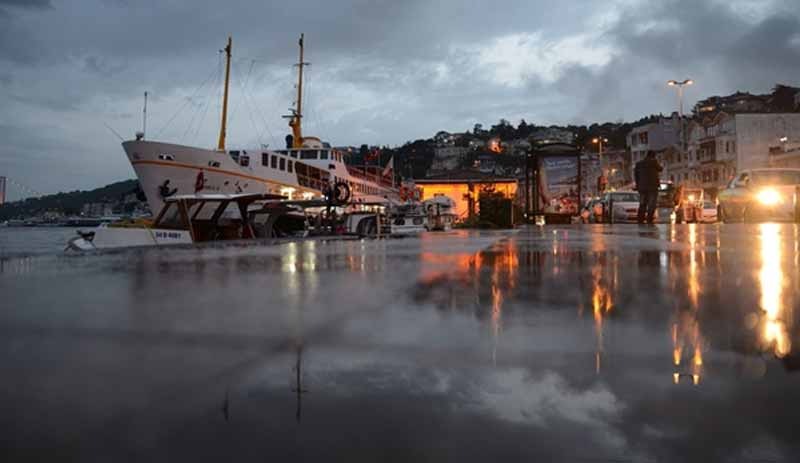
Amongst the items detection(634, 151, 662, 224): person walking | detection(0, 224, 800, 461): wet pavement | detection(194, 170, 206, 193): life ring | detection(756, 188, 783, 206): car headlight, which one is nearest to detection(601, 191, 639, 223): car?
detection(634, 151, 662, 224): person walking

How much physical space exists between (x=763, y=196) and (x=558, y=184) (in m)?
8.26

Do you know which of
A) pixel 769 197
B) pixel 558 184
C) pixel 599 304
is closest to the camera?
pixel 599 304

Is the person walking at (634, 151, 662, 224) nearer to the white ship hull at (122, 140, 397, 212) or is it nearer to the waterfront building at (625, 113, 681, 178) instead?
the white ship hull at (122, 140, 397, 212)

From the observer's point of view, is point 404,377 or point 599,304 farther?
point 599,304

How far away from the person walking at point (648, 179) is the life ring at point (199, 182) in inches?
644

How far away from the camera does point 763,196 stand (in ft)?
51.8

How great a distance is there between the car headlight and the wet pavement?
1589cm

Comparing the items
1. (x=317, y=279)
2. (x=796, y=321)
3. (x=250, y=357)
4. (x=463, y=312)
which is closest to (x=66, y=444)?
(x=250, y=357)

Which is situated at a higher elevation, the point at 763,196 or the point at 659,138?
the point at 659,138

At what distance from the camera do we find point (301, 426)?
87cm

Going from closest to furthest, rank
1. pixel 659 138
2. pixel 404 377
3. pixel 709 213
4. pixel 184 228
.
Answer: pixel 404 377
pixel 184 228
pixel 709 213
pixel 659 138

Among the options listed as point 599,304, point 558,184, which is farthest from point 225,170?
point 599,304

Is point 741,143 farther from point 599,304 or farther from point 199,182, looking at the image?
point 599,304

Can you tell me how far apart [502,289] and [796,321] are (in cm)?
103
